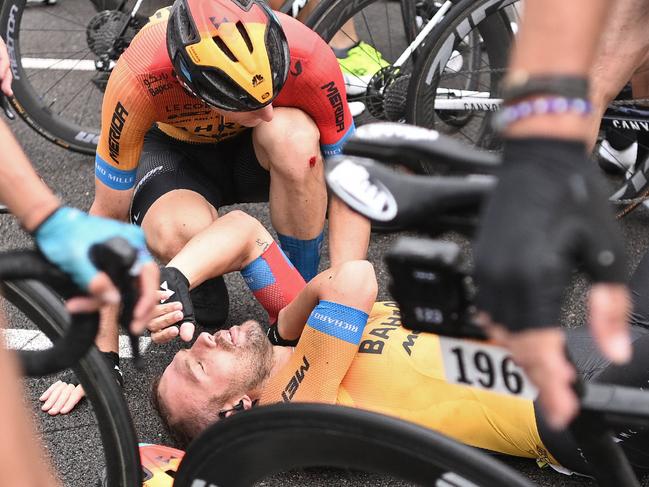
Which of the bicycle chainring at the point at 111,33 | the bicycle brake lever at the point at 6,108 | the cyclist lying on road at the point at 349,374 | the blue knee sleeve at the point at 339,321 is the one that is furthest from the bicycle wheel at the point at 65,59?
the blue knee sleeve at the point at 339,321

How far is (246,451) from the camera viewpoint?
1410mm

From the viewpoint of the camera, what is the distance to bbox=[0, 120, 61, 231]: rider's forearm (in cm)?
123

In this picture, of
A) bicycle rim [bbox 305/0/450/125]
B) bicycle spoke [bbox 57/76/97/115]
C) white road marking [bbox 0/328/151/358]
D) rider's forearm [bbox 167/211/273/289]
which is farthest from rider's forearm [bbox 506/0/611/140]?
bicycle spoke [bbox 57/76/97/115]

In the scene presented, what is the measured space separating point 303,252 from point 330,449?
149 centimetres

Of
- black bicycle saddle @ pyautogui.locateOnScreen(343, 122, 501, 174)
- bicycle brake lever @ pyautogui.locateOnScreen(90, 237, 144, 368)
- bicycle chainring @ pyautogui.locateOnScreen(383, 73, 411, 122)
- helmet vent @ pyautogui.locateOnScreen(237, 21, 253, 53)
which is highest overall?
black bicycle saddle @ pyautogui.locateOnScreen(343, 122, 501, 174)

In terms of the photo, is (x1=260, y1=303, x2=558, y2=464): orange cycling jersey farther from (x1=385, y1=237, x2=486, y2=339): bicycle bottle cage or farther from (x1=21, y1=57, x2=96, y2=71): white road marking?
(x1=21, y1=57, x2=96, y2=71): white road marking

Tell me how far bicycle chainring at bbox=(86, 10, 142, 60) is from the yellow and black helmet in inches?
48.3

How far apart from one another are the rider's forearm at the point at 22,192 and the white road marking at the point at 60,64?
3149 mm

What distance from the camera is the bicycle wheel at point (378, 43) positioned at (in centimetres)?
311

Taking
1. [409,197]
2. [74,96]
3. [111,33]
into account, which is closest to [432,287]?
[409,197]

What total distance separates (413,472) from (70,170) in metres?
2.68

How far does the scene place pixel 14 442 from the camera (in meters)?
1.05

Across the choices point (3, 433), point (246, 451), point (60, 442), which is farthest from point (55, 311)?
point (60, 442)

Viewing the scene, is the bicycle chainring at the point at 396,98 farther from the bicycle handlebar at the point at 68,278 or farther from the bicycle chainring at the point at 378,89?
the bicycle handlebar at the point at 68,278
